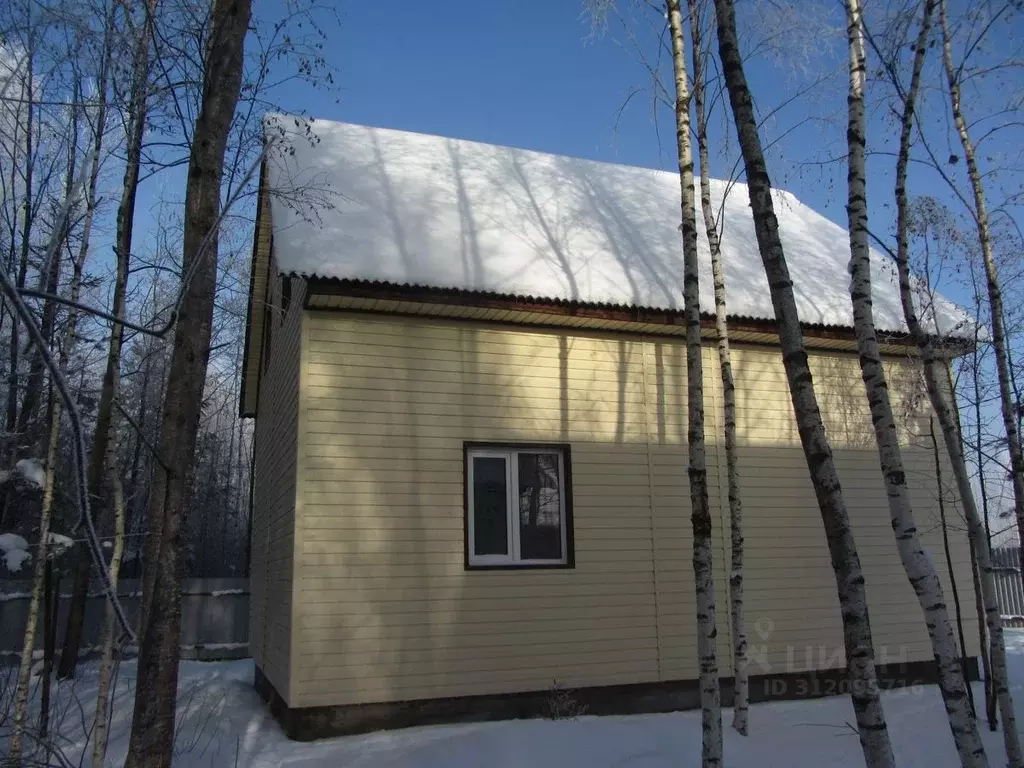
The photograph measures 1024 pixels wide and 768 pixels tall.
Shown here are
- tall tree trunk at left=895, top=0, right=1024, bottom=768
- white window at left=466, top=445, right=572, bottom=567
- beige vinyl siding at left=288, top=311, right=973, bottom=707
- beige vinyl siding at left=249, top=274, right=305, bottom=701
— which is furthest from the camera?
white window at left=466, top=445, right=572, bottom=567

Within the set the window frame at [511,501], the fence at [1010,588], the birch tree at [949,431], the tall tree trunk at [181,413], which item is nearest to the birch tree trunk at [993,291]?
the birch tree at [949,431]

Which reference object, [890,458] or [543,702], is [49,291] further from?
[543,702]

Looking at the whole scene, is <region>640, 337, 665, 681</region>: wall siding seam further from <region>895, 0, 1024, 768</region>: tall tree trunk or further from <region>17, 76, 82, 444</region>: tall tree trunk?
<region>17, 76, 82, 444</region>: tall tree trunk

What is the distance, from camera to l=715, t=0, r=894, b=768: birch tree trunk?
4527mm

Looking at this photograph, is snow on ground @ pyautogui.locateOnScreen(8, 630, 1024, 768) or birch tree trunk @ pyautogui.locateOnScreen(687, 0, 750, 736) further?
birch tree trunk @ pyautogui.locateOnScreen(687, 0, 750, 736)

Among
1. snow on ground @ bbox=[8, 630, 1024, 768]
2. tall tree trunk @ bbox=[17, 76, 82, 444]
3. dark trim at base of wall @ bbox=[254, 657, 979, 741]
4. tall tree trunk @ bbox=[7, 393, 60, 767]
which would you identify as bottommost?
snow on ground @ bbox=[8, 630, 1024, 768]

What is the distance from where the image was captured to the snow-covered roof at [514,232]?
835 centimetres

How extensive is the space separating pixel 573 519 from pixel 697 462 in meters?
2.35

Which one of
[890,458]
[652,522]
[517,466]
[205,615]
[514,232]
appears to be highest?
[514,232]

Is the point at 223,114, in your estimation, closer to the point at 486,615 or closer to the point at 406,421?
the point at 406,421

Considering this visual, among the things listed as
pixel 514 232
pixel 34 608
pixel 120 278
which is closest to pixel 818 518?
pixel 514 232

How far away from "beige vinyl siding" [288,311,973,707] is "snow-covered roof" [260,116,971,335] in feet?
1.88

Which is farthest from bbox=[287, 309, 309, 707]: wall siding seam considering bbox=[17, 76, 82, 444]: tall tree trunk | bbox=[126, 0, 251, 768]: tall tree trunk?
bbox=[126, 0, 251, 768]: tall tree trunk

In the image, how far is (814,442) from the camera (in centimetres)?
494
